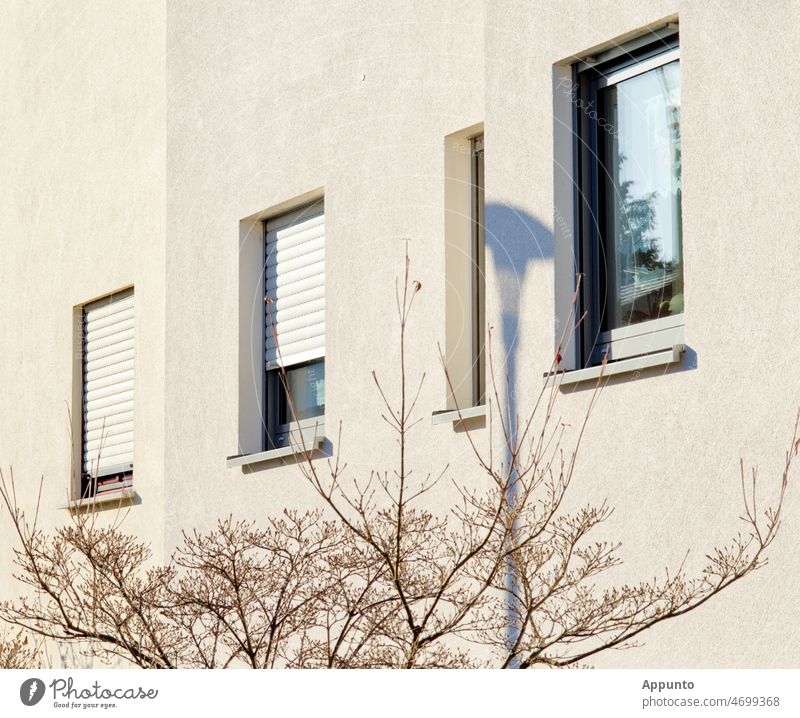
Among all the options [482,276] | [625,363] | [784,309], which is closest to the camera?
[784,309]

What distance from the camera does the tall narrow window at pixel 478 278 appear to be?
8016mm

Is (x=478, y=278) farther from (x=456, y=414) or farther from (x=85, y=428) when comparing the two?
(x=85, y=428)

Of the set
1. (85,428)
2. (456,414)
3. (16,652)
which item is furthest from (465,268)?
(85,428)

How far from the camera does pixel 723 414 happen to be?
6.00 meters

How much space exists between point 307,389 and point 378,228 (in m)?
1.48

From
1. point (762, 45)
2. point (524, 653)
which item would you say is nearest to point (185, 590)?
point (524, 653)

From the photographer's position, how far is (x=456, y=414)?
7758 millimetres

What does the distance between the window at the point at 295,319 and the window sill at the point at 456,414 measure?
5.16ft

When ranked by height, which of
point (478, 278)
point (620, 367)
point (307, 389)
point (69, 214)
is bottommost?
point (620, 367)

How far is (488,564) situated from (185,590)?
5.03ft

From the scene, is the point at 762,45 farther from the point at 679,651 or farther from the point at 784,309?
the point at 679,651

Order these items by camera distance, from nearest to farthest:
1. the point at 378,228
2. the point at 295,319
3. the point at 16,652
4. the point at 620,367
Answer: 1. the point at 620,367
2. the point at 378,228
3. the point at 295,319
4. the point at 16,652

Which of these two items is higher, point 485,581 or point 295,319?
point 295,319

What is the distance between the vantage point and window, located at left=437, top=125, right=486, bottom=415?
8039 mm
